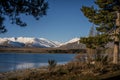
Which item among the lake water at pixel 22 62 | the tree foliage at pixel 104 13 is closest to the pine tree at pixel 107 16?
the tree foliage at pixel 104 13

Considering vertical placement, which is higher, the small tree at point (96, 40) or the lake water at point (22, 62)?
the small tree at point (96, 40)

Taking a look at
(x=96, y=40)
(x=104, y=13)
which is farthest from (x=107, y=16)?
(x=96, y=40)

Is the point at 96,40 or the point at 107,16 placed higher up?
the point at 107,16

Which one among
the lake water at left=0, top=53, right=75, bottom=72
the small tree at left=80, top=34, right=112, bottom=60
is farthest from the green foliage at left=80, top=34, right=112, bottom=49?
the lake water at left=0, top=53, right=75, bottom=72

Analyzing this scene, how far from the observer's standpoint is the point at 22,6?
15.7 meters

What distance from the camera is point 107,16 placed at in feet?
103

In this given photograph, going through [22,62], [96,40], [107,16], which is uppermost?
[107,16]

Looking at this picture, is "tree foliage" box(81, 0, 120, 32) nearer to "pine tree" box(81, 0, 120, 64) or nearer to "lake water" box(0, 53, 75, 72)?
"pine tree" box(81, 0, 120, 64)

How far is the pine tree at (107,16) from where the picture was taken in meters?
31.4

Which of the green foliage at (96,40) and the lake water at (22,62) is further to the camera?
the lake water at (22,62)

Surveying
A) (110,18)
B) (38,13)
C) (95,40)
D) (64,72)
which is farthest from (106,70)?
(38,13)

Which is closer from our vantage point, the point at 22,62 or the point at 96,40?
the point at 96,40

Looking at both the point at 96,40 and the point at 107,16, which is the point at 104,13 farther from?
the point at 96,40

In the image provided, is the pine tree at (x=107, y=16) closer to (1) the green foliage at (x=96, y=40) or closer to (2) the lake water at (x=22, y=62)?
(1) the green foliage at (x=96, y=40)
